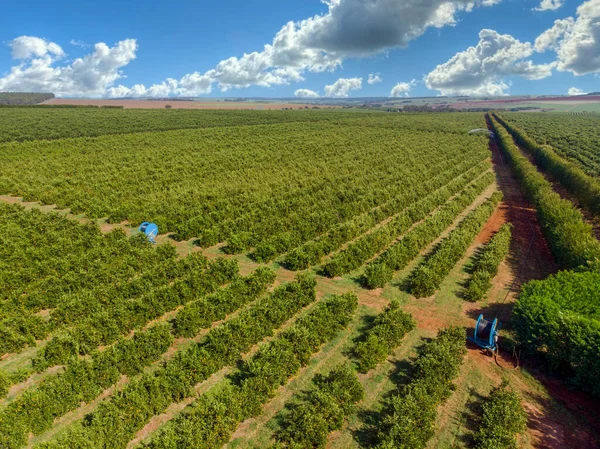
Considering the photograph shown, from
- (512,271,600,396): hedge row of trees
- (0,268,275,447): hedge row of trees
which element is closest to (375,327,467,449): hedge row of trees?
(512,271,600,396): hedge row of trees

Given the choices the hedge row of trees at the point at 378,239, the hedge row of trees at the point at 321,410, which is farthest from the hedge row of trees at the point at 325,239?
the hedge row of trees at the point at 321,410

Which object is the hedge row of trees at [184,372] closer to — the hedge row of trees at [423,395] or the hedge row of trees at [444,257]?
the hedge row of trees at [423,395]

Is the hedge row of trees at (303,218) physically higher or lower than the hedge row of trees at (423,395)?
higher

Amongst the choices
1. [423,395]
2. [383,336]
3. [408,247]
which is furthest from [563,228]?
[423,395]

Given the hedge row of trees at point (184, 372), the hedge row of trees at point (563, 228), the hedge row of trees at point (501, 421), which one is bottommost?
the hedge row of trees at point (501, 421)

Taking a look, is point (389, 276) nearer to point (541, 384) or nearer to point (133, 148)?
point (541, 384)

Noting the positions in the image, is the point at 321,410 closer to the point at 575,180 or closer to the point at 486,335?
the point at 486,335
